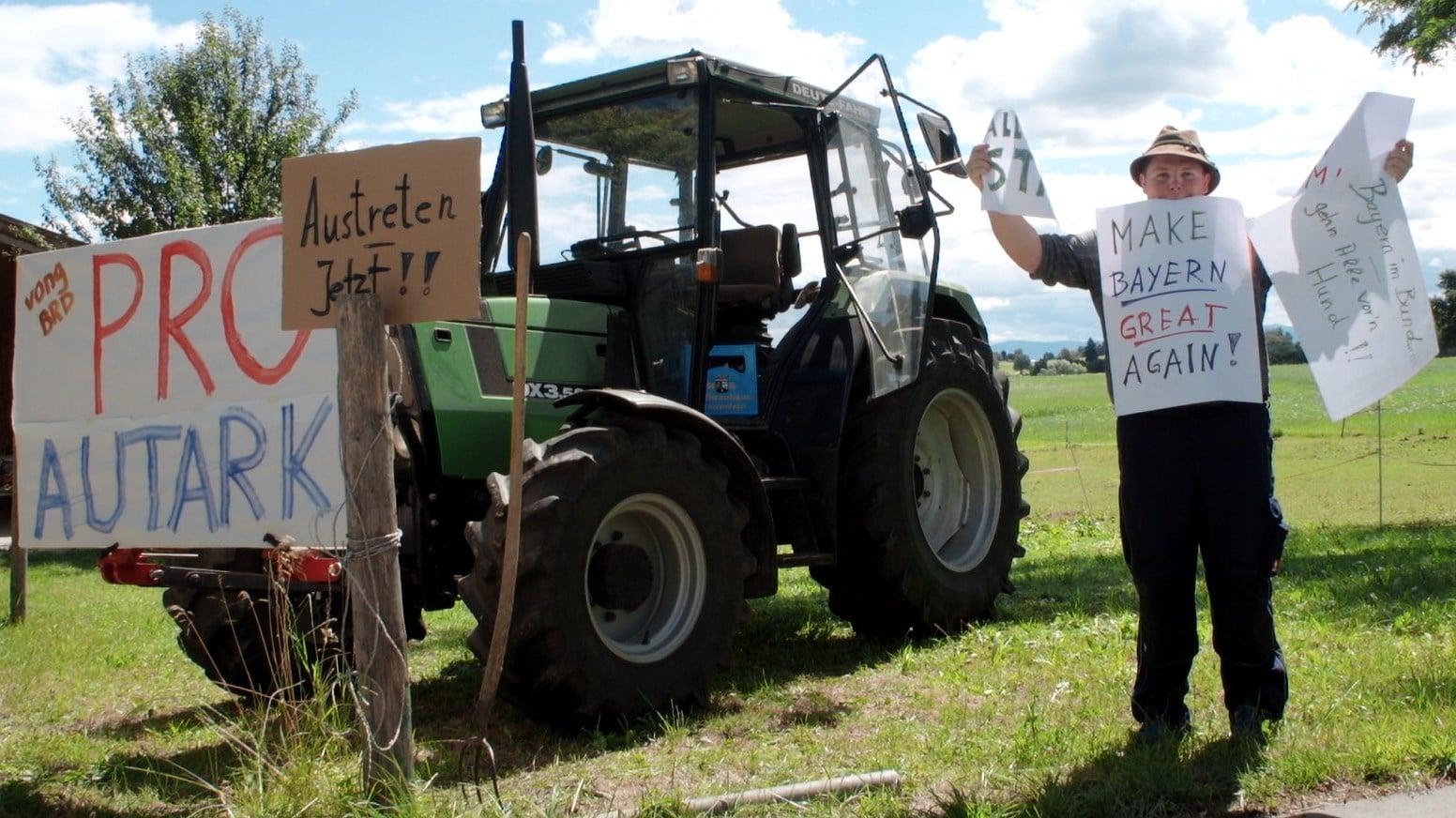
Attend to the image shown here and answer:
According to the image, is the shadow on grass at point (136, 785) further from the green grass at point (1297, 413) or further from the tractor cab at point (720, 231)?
the green grass at point (1297, 413)

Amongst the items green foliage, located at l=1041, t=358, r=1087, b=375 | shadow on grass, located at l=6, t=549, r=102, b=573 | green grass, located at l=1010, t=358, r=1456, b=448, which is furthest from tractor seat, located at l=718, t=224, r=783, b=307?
green foliage, located at l=1041, t=358, r=1087, b=375

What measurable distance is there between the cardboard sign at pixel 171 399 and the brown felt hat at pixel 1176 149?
8.56 ft

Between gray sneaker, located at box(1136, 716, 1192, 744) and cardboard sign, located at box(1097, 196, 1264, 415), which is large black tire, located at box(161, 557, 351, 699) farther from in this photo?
cardboard sign, located at box(1097, 196, 1264, 415)

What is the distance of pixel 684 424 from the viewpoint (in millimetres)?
5055

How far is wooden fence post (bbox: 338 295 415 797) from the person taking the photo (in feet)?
11.6

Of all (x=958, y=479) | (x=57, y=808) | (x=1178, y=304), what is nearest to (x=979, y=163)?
(x=1178, y=304)

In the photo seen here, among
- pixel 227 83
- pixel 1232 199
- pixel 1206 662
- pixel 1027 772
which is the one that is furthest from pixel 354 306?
pixel 227 83

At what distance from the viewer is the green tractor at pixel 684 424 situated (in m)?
4.67

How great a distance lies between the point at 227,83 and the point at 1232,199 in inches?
488

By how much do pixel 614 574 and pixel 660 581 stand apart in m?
0.30

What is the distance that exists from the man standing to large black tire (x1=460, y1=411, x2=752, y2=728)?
149 centimetres

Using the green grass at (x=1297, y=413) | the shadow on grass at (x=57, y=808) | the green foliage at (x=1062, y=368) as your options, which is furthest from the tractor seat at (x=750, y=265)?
the green foliage at (x=1062, y=368)

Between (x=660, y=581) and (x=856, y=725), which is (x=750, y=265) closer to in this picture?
(x=660, y=581)

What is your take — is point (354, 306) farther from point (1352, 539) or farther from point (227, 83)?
point (227, 83)
